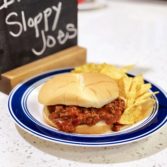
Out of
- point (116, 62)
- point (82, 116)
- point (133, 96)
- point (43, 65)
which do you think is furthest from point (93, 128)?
point (116, 62)

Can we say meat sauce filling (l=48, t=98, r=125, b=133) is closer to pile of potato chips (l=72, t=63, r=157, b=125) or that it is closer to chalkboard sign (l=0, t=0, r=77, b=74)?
pile of potato chips (l=72, t=63, r=157, b=125)

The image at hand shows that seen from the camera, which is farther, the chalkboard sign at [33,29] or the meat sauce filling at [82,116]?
the chalkboard sign at [33,29]

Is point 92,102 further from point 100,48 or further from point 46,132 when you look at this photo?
point 100,48

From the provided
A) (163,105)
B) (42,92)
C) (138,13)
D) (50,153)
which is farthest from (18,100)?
(138,13)

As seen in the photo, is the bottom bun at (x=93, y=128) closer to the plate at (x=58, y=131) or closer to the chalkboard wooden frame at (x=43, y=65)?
the plate at (x=58, y=131)

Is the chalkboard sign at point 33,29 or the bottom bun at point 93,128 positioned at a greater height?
the chalkboard sign at point 33,29

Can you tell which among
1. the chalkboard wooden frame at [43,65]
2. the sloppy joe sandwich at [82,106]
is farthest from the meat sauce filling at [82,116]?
the chalkboard wooden frame at [43,65]

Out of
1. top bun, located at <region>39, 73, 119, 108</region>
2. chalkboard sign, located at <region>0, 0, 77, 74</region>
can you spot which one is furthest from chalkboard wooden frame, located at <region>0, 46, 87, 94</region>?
top bun, located at <region>39, 73, 119, 108</region>
